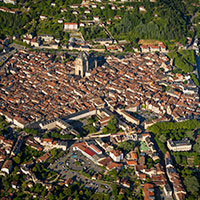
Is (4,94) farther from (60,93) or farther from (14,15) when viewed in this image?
(14,15)

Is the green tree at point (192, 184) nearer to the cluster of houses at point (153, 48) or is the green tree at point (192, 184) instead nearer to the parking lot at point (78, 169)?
the parking lot at point (78, 169)

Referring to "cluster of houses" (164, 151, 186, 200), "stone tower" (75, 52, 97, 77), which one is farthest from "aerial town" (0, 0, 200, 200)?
"stone tower" (75, 52, 97, 77)

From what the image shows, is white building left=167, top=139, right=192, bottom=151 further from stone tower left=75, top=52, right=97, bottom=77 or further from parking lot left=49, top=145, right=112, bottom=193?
stone tower left=75, top=52, right=97, bottom=77

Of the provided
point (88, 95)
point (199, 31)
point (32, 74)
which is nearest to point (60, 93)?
point (88, 95)

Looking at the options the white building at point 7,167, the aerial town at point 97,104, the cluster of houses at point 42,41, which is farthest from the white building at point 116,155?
the cluster of houses at point 42,41

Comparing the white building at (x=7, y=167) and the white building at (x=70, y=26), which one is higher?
the white building at (x=70, y=26)
